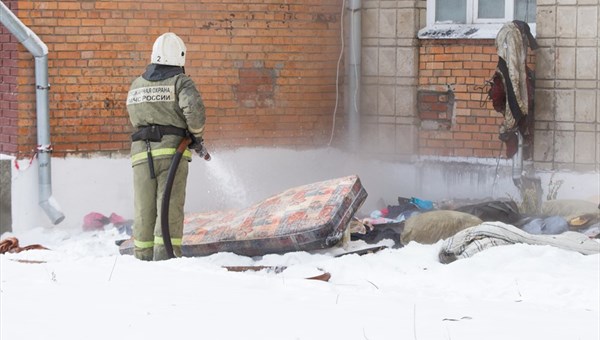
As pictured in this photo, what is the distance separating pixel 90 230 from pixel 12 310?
5.70 metres

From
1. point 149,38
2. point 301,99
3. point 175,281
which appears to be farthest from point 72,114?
point 175,281

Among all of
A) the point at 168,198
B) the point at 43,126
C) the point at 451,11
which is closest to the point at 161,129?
the point at 168,198

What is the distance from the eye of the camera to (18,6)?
41.3 ft

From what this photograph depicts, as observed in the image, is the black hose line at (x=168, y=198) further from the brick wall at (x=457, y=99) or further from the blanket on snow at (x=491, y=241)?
the brick wall at (x=457, y=99)

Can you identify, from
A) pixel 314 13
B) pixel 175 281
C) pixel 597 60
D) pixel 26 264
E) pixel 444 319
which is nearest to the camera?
pixel 444 319

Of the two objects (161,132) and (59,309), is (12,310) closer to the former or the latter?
(59,309)

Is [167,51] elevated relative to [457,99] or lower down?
elevated

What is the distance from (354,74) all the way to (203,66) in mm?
1647

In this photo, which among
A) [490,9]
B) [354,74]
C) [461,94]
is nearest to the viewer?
[490,9]

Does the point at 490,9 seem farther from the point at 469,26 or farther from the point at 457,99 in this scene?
the point at 457,99

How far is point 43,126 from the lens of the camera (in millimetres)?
12648

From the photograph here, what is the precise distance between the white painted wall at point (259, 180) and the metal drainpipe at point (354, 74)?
0.82 feet

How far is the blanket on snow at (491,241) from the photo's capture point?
33.1 feet

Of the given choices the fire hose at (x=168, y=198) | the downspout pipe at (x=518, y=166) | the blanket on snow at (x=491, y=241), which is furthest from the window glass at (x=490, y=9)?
the fire hose at (x=168, y=198)
